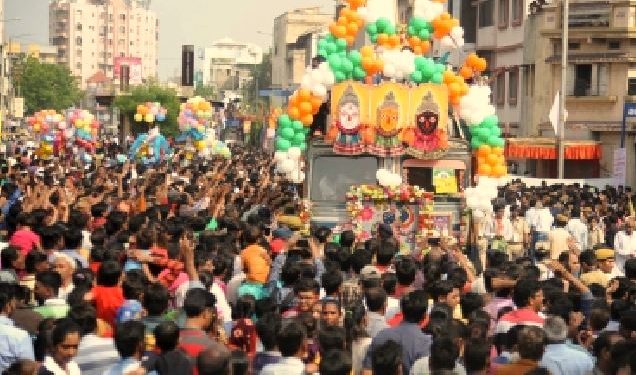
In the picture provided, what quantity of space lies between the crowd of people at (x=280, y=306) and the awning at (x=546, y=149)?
28.8 m

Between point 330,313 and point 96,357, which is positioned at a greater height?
point 330,313

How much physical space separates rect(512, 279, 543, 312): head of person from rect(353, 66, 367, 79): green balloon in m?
10.3

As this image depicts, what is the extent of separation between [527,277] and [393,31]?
35.0ft

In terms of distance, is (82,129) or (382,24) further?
(82,129)

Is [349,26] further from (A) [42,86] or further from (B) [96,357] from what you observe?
(A) [42,86]

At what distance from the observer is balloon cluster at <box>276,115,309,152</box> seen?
826 inches

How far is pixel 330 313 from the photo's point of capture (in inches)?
402

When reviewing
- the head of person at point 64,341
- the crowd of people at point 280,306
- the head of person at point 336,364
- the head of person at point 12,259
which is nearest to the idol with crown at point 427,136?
the crowd of people at point 280,306

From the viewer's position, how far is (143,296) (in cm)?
1011

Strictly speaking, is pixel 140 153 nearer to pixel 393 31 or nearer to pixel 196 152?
pixel 196 152

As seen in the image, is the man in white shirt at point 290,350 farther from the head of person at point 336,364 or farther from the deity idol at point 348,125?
the deity idol at point 348,125

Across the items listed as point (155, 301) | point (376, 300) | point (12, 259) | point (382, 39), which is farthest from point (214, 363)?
point (382, 39)

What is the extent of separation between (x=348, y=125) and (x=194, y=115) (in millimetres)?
23842

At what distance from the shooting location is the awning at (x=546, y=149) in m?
45.1
